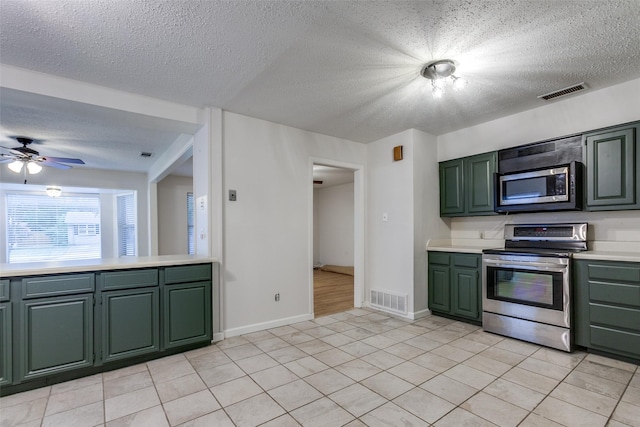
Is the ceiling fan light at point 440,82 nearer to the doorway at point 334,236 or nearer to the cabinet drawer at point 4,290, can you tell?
the doorway at point 334,236

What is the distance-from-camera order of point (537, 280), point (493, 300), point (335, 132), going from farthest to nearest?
1. point (335, 132)
2. point (493, 300)
3. point (537, 280)

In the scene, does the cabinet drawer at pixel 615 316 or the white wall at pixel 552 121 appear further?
the white wall at pixel 552 121

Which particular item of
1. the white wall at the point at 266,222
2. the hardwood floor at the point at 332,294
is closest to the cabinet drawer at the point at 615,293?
the hardwood floor at the point at 332,294

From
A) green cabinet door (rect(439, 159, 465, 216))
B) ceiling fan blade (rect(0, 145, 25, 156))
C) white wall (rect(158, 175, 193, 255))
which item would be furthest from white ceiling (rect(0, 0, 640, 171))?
white wall (rect(158, 175, 193, 255))

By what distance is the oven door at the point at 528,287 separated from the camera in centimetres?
282

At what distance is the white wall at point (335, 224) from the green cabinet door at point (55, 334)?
6206 millimetres

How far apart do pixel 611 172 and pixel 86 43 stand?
436 cm

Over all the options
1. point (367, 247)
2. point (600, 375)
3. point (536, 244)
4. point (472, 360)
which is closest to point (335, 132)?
point (367, 247)

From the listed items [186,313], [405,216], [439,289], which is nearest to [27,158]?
[186,313]

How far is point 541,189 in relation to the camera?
319 cm

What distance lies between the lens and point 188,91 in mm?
2844

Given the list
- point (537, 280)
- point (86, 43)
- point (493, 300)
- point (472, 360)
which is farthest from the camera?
point (493, 300)

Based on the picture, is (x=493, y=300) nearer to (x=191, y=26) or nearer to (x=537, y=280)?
(x=537, y=280)

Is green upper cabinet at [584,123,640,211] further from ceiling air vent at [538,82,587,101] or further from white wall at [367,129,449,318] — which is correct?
white wall at [367,129,449,318]
